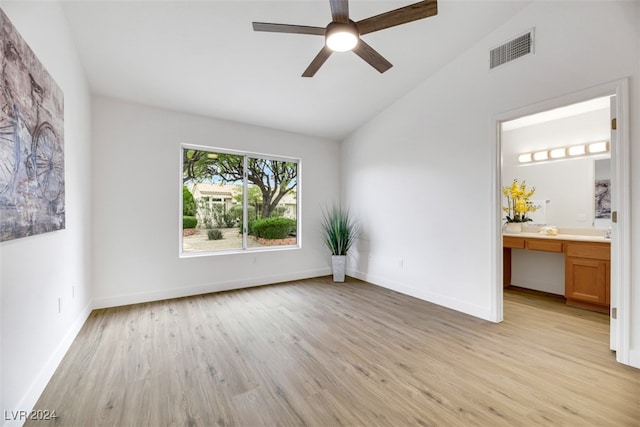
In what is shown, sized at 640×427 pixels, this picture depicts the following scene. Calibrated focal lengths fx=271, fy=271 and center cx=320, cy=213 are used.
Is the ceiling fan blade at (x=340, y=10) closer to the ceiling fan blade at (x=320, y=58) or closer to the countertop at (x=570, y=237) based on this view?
the ceiling fan blade at (x=320, y=58)

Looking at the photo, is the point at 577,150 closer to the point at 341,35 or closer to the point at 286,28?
the point at 341,35

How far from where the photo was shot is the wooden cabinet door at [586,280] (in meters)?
3.19

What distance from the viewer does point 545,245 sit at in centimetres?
372

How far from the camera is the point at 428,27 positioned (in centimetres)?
283

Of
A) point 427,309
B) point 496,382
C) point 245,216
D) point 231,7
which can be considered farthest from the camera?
point 245,216

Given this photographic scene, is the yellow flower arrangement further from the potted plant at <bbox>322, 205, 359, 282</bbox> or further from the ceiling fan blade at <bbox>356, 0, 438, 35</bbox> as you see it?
the ceiling fan blade at <bbox>356, 0, 438, 35</bbox>

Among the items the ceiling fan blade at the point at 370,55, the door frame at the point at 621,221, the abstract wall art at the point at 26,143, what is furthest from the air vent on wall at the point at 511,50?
the abstract wall art at the point at 26,143

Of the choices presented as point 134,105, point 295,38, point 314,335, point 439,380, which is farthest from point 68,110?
point 439,380

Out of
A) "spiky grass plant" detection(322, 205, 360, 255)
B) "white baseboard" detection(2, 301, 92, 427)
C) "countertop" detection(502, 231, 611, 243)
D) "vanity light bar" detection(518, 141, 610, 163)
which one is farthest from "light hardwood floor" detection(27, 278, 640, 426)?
"vanity light bar" detection(518, 141, 610, 163)

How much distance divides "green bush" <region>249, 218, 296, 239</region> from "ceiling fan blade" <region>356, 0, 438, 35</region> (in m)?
3.32

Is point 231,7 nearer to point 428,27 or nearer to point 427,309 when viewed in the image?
point 428,27

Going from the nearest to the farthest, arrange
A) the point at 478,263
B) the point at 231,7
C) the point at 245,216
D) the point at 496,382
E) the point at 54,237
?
the point at 496,382 → the point at 54,237 → the point at 231,7 → the point at 478,263 → the point at 245,216

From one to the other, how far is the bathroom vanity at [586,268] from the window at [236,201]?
391 centimetres

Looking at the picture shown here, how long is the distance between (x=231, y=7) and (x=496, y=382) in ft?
12.0
